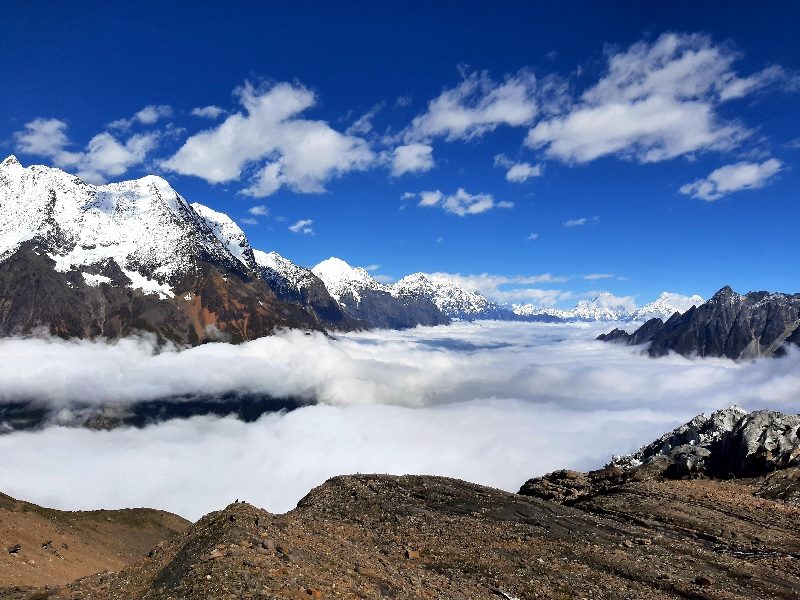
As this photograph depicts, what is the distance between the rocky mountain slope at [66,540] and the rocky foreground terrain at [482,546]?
4.17ft

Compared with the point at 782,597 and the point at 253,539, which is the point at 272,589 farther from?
the point at 782,597

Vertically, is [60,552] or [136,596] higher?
[136,596]

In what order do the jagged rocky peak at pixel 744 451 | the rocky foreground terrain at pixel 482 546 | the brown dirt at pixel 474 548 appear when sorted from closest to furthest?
the brown dirt at pixel 474 548
the rocky foreground terrain at pixel 482 546
the jagged rocky peak at pixel 744 451

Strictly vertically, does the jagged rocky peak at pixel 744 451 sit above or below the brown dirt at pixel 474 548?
above

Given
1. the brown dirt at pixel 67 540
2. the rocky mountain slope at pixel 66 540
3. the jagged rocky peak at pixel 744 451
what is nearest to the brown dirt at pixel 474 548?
the jagged rocky peak at pixel 744 451

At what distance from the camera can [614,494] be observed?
50.7 m

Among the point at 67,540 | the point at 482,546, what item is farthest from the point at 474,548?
the point at 67,540

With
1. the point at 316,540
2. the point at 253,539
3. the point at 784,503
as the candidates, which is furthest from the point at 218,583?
the point at 784,503

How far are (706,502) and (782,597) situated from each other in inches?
798

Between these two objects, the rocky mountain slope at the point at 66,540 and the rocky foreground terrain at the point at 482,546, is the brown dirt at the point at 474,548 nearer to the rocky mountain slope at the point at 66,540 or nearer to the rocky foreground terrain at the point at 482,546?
the rocky foreground terrain at the point at 482,546

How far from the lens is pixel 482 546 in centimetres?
3241

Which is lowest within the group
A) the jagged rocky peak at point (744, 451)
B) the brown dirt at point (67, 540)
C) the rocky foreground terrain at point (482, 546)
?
the brown dirt at point (67, 540)

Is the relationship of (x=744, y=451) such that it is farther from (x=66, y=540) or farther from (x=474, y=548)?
(x=66, y=540)

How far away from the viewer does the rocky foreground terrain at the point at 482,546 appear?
67.3ft
